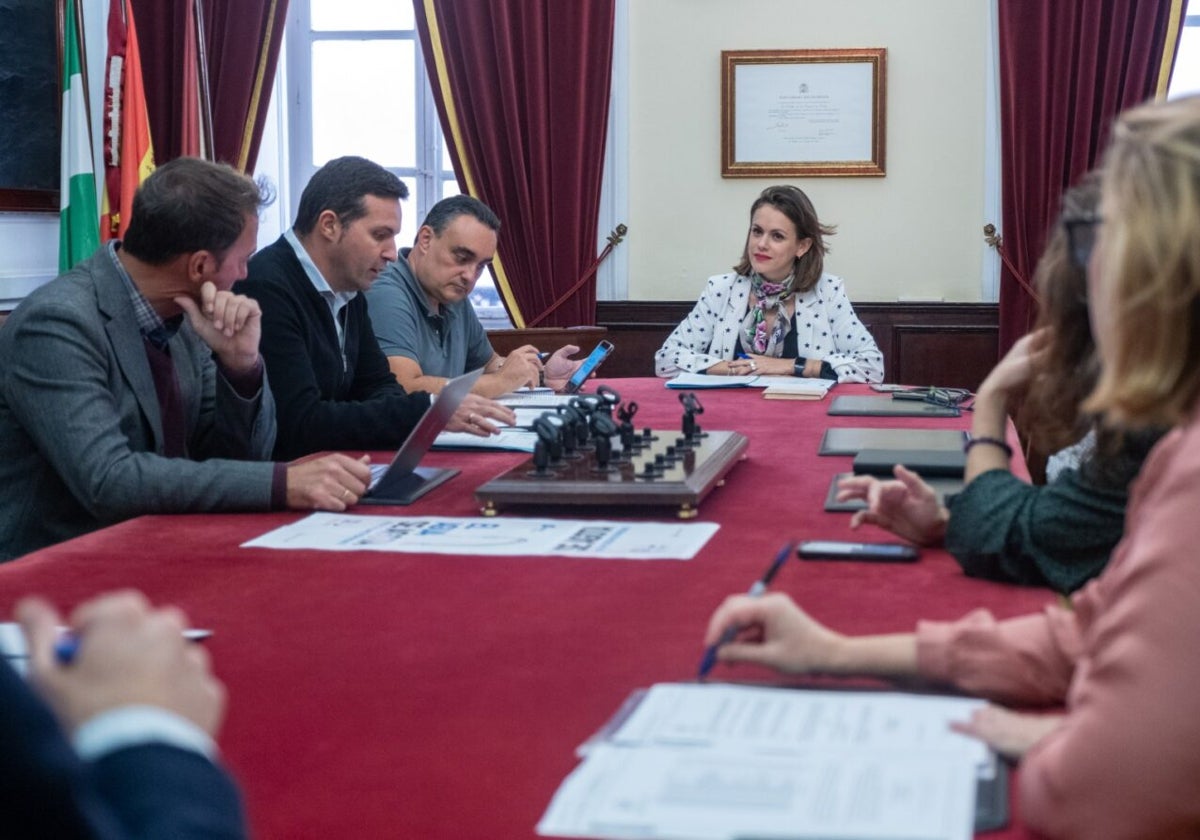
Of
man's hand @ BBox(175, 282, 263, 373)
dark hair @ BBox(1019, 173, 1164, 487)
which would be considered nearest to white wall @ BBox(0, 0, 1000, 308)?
man's hand @ BBox(175, 282, 263, 373)

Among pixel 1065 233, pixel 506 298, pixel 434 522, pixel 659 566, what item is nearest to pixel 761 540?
pixel 659 566

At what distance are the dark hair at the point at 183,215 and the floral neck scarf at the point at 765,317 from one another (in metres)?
2.80

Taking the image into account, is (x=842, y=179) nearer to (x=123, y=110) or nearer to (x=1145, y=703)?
(x=123, y=110)

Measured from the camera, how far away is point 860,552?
6.35 ft

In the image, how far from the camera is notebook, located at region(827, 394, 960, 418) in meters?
3.70

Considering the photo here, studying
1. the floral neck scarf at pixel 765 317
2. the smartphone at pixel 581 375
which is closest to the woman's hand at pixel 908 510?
the smartphone at pixel 581 375

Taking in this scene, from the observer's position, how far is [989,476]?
1897mm

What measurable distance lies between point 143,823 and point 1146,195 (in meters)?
0.75

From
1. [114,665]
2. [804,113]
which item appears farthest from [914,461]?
[804,113]

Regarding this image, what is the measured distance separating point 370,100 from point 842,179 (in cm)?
230

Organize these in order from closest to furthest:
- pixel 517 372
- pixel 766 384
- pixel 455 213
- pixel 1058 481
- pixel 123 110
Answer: pixel 1058 481 → pixel 517 372 → pixel 766 384 → pixel 455 213 → pixel 123 110

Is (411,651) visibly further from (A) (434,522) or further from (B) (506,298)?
(B) (506,298)

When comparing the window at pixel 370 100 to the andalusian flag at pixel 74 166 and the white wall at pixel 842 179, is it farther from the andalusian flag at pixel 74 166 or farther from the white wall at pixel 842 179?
the andalusian flag at pixel 74 166

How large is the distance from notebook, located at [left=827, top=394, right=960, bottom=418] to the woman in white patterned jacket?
4.20 ft
